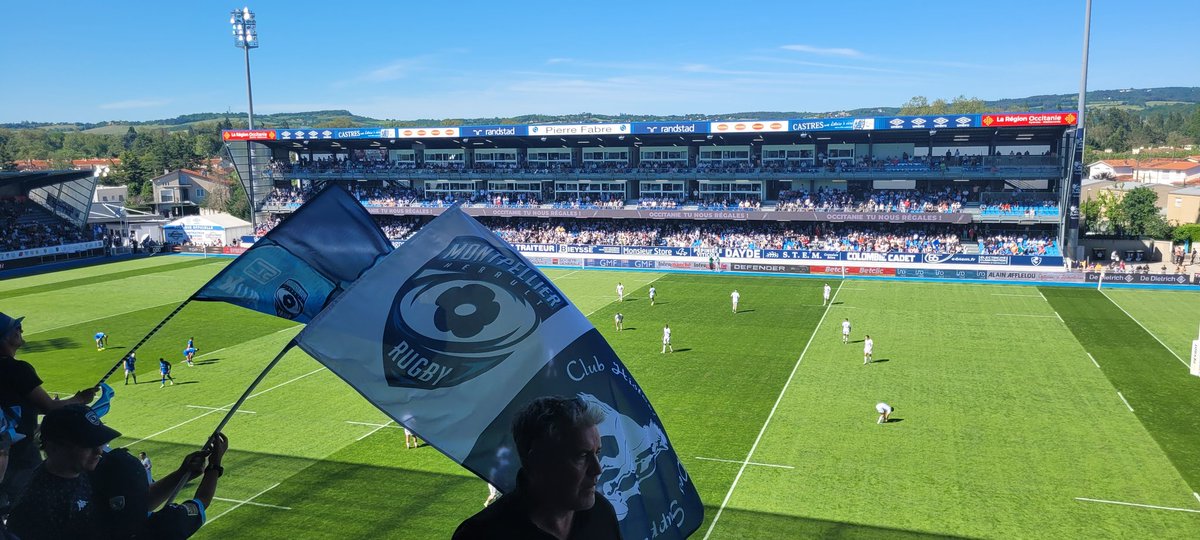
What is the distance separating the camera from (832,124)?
5200cm

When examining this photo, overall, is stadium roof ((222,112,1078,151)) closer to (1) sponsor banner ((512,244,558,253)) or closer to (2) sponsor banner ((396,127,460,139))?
(2) sponsor banner ((396,127,460,139))

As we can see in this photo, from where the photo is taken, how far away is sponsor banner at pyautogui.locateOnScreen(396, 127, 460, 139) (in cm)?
6075

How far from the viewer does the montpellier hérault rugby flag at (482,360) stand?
4.49 m

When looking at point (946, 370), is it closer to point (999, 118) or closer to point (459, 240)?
point (459, 240)

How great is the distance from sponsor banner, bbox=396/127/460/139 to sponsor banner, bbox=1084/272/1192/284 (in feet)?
140

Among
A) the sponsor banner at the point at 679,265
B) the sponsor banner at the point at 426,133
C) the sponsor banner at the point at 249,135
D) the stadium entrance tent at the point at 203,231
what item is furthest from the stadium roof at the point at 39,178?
the sponsor banner at the point at 679,265

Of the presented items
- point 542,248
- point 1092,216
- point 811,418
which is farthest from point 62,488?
point 1092,216

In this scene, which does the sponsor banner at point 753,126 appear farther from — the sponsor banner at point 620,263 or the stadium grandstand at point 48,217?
the stadium grandstand at point 48,217

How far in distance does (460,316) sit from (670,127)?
5219 centimetres

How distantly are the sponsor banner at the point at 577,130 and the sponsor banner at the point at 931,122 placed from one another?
17.2 m

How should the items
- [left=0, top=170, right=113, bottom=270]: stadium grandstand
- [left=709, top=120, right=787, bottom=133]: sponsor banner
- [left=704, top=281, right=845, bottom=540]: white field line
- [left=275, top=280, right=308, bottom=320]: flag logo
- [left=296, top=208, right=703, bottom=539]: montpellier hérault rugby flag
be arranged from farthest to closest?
[left=0, top=170, right=113, bottom=270]: stadium grandstand, [left=709, top=120, right=787, bottom=133]: sponsor banner, [left=704, top=281, right=845, bottom=540]: white field line, [left=275, top=280, right=308, bottom=320]: flag logo, [left=296, top=208, right=703, bottom=539]: montpellier hérault rugby flag

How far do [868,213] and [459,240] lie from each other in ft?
169

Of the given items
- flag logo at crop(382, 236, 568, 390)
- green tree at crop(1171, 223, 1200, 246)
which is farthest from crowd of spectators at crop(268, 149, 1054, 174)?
flag logo at crop(382, 236, 568, 390)

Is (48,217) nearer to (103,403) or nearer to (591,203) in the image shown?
(591,203)
